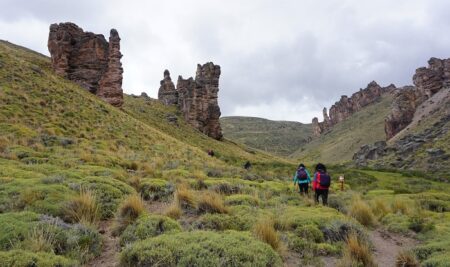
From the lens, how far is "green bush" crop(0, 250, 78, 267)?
5594 mm

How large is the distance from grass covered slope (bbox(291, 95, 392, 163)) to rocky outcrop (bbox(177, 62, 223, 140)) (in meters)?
45.1

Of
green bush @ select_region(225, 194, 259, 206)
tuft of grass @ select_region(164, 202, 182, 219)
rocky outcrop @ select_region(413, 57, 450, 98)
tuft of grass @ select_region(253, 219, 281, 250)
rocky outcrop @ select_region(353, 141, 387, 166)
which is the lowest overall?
tuft of grass @ select_region(253, 219, 281, 250)

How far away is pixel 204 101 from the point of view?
81.6 metres

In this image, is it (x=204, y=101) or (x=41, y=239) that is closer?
(x=41, y=239)

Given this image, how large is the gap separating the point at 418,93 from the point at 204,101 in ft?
186

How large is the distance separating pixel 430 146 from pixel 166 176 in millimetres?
55022

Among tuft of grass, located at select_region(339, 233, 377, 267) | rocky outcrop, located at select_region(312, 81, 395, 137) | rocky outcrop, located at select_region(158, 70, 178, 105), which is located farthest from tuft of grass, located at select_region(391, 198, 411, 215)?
rocky outcrop, located at select_region(312, 81, 395, 137)

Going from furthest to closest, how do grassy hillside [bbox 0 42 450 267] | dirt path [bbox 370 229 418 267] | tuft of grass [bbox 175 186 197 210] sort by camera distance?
tuft of grass [bbox 175 186 197 210]
dirt path [bbox 370 229 418 267]
grassy hillside [bbox 0 42 450 267]

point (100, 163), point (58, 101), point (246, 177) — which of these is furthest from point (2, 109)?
point (246, 177)

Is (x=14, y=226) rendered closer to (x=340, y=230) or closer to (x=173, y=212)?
(x=173, y=212)

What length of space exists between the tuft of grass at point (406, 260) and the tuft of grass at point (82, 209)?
6.89m

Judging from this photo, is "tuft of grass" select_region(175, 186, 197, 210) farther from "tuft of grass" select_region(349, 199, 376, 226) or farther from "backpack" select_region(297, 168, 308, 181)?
"backpack" select_region(297, 168, 308, 181)

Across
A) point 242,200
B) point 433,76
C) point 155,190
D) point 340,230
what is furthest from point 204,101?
point 340,230

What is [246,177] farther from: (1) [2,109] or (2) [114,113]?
(2) [114,113]
